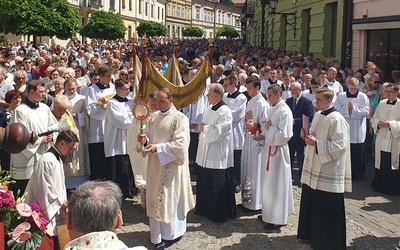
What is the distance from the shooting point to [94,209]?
272 centimetres

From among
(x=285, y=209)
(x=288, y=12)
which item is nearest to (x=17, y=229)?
(x=285, y=209)

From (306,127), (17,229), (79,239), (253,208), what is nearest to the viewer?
(79,239)

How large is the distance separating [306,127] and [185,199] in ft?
5.58

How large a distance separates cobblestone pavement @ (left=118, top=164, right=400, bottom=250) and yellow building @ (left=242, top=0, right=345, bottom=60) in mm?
9231

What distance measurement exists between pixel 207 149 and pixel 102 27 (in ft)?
88.6

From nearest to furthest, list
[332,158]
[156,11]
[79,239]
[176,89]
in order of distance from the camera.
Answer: [79,239] < [332,158] < [176,89] < [156,11]

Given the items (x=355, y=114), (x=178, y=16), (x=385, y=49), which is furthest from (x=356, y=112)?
(x=178, y=16)

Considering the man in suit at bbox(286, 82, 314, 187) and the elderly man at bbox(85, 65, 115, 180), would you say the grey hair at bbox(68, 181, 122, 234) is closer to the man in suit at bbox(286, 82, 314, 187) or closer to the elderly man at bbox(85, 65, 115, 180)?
the elderly man at bbox(85, 65, 115, 180)

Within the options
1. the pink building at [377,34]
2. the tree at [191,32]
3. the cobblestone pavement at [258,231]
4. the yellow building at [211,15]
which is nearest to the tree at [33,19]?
the pink building at [377,34]

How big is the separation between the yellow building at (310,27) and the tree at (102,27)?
1020 cm

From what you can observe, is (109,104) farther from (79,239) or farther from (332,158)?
(79,239)

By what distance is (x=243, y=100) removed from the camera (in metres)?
8.25

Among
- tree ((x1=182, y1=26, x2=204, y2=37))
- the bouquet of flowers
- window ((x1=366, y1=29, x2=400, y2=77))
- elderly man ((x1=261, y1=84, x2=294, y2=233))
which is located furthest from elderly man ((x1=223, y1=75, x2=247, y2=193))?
tree ((x1=182, y1=26, x2=204, y2=37))

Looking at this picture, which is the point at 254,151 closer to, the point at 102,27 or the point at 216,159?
the point at 216,159
